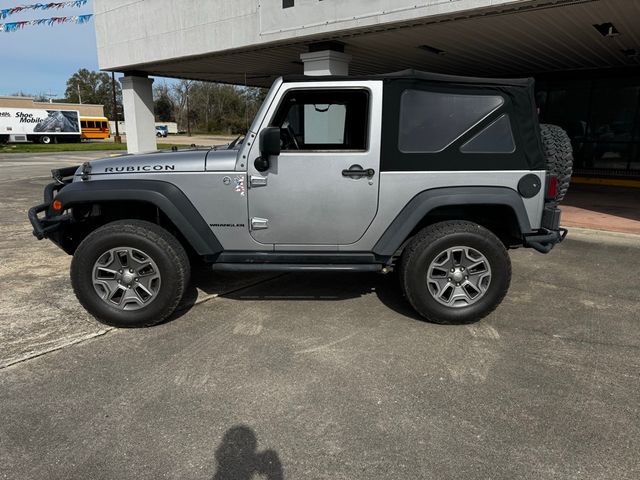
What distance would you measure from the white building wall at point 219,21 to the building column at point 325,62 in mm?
539

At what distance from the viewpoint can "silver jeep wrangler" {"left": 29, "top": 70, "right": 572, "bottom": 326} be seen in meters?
3.69

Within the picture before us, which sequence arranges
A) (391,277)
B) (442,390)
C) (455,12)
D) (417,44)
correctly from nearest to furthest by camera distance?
(442,390) < (391,277) < (455,12) < (417,44)

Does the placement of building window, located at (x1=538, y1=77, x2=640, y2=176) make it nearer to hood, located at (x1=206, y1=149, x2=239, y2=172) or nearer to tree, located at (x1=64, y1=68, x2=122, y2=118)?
hood, located at (x1=206, y1=149, x2=239, y2=172)

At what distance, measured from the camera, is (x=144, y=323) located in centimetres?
376

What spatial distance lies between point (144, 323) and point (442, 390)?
2398 mm

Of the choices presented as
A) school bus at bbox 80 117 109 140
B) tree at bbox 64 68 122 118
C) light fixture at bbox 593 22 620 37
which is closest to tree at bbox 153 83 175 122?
tree at bbox 64 68 122 118

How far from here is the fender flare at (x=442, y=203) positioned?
370 centimetres

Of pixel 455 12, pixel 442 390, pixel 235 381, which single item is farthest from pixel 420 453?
pixel 455 12

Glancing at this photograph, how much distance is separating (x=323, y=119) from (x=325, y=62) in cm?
591

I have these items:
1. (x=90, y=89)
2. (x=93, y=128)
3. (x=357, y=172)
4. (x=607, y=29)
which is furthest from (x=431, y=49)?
(x=90, y=89)

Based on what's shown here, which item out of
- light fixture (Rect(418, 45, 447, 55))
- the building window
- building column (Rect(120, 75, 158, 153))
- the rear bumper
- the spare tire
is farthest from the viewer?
building column (Rect(120, 75, 158, 153))

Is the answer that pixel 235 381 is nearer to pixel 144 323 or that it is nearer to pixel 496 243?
pixel 144 323

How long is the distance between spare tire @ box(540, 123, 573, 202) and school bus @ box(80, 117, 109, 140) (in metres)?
56.4

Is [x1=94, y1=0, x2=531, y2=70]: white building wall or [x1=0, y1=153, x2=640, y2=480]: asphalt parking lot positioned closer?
[x1=0, y1=153, x2=640, y2=480]: asphalt parking lot
